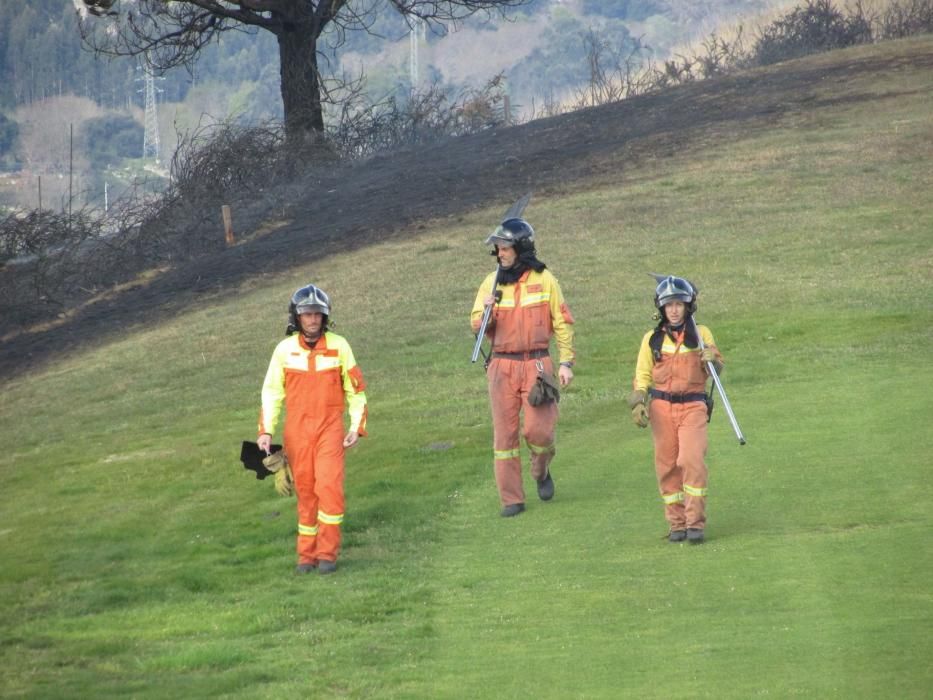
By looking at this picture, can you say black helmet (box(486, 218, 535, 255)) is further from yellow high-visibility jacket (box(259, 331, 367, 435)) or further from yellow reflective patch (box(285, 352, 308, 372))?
yellow reflective patch (box(285, 352, 308, 372))

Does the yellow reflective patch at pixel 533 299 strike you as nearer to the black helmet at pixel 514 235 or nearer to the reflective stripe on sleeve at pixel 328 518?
the black helmet at pixel 514 235

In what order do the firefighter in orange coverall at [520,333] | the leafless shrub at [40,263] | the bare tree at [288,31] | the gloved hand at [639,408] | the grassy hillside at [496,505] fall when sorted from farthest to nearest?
the bare tree at [288,31] → the leafless shrub at [40,263] → the firefighter in orange coverall at [520,333] → the gloved hand at [639,408] → the grassy hillside at [496,505]

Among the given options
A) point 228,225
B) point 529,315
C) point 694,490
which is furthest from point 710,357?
point 228,225

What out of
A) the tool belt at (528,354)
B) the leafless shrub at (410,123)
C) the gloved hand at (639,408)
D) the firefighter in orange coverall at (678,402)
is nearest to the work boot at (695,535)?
the firefighter in orange coverall at (678,402)

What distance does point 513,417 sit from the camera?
13992 mm

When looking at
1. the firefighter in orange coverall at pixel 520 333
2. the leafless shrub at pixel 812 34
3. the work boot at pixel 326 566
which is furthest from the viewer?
the leafless shrub at pixel 812 34

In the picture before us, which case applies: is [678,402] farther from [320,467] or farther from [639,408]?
[320,467]

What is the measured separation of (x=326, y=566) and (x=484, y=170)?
92.1 feet

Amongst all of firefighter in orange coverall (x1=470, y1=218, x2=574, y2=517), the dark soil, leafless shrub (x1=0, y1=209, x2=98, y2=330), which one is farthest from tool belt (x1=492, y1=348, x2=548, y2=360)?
leafless shrub (x1=0, y1=209, x2=98, y2=330)

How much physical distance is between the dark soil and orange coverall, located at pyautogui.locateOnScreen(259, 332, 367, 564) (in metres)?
19.1

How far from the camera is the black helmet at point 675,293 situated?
1220cm

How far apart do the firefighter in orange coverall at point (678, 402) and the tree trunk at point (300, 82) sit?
33.2m

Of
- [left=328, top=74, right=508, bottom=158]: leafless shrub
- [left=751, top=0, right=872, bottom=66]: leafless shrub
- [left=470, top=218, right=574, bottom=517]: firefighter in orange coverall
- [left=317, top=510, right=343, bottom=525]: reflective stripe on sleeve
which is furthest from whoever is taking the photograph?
[left=751, top=0, right=872, bottom=66]: leafless shrub

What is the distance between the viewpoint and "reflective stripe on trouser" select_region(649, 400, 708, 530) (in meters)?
12.2
